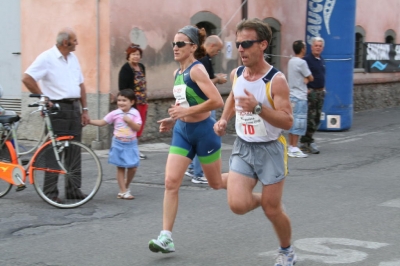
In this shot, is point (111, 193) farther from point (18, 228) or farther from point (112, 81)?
point (112, 81)

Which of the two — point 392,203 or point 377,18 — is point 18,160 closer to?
point 392,203

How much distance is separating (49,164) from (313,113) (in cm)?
558

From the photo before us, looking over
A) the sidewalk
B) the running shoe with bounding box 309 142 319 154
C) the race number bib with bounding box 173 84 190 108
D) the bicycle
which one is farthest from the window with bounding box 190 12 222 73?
the race number bib with bounding box 173 84 190 108

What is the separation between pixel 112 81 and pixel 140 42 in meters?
0.99

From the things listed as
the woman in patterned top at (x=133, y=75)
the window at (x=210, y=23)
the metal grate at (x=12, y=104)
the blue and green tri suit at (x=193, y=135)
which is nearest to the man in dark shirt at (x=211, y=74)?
the woman in patterned top at (x=133, y=75)

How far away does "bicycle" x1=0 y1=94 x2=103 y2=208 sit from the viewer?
7430 mm

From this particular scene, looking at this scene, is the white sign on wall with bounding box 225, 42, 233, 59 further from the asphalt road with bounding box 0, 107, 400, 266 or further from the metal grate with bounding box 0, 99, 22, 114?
the asphalt road with bounding box 0, 107, 400, 266

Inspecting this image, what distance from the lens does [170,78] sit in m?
13.5

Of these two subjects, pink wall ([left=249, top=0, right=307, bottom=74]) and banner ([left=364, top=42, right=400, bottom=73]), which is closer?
pink wall ([left=249, top=0, right=307, bottom=74])

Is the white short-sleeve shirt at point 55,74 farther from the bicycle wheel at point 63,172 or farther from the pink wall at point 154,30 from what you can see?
the pink wall at point 154,30

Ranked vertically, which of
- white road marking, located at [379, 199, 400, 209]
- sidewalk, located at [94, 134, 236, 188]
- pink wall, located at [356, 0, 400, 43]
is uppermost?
pink wall, located at [356, 0, 400, 43]

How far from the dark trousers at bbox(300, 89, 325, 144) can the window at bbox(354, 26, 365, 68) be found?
8435 millimetres

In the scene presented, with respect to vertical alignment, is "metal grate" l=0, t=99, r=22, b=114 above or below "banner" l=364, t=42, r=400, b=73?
below

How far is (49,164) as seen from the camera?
7.47 m
